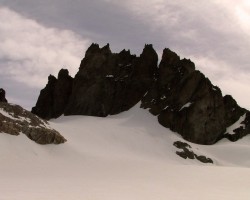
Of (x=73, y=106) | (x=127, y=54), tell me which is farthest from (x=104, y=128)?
(x=127, y=54)

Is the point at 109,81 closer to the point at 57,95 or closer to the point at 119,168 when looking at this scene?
the point at 57,95

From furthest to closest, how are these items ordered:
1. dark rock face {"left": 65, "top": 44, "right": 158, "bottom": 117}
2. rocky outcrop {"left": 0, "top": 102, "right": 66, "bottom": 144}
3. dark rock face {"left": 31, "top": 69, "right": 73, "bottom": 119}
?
dark rock face {"left": 31, "top": 69, "right": 73, "bottom": 119} → dark rock face {"left": 65, "top": 44, "right": 158, "bottom": 117} → rocky outcrop {"left": 0, "top": 102, "right": 66, "bottom": 144}

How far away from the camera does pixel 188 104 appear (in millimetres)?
74875

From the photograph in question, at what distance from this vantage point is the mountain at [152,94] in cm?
7438

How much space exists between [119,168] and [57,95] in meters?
60.3

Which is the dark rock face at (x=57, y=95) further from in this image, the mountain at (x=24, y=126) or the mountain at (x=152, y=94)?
the mountain at (x=24, y=126)

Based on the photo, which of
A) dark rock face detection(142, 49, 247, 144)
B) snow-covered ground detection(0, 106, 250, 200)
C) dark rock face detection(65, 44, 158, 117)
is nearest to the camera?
snow-covered ground detection(0, 106, 250, 200)

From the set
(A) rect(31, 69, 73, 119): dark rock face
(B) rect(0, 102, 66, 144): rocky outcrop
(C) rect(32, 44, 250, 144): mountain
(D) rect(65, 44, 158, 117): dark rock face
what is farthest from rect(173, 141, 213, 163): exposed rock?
(A) rect(31, 69, 73, 119): dark rock face

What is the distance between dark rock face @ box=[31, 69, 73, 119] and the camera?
88875 mm

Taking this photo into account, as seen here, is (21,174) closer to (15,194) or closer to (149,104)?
(15,194)

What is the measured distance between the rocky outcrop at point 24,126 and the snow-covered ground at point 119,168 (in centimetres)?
93

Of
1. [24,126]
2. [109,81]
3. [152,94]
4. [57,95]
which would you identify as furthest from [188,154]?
[57,95]

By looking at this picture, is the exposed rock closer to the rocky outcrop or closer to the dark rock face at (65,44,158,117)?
the dark rock face at (65,44,158,117)

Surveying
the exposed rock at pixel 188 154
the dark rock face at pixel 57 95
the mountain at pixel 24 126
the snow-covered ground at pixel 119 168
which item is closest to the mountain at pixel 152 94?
the dark rock face at pixel 57 95
